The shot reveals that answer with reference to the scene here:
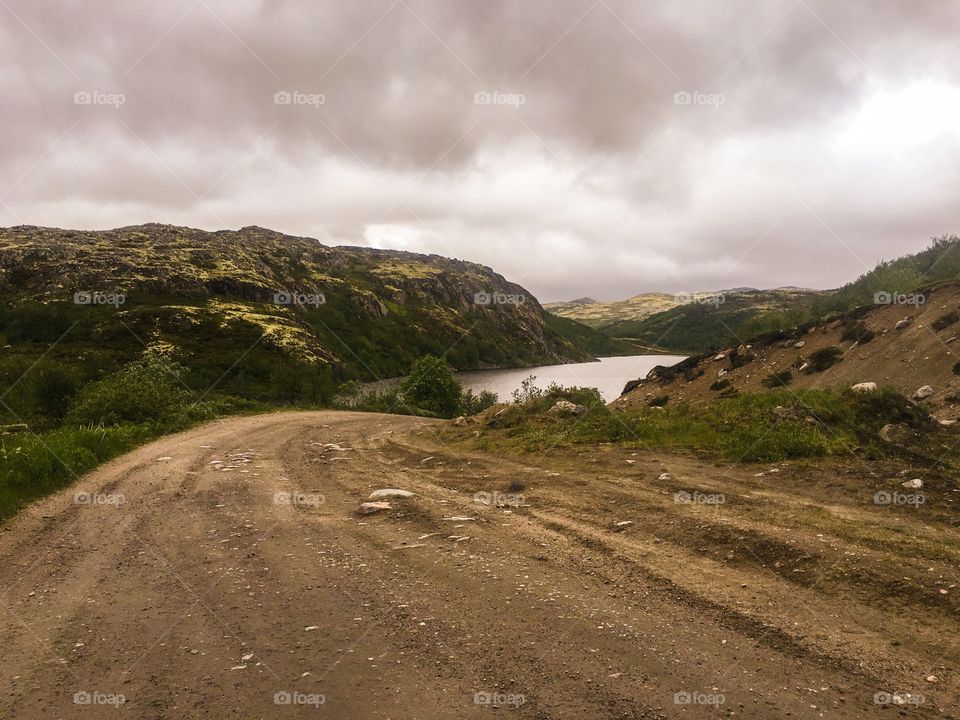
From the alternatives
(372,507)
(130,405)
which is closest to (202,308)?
(130,405)

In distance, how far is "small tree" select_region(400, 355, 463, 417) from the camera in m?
47.6

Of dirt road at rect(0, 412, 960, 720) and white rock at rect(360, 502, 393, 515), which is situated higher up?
white rock at rect(360, 502, 393, 515)

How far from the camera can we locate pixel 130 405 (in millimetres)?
22328

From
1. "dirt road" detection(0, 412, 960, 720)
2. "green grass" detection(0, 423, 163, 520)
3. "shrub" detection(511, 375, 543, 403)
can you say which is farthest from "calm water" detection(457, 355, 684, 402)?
"dirt road" detection(0, 412, 960, 720)

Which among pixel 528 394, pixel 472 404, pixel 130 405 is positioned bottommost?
pixel 472 404

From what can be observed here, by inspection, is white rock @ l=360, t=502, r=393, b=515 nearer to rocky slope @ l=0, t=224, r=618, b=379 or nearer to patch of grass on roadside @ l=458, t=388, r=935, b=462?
patch of grass on roadside @ l=458, t=388, r=935, b=462

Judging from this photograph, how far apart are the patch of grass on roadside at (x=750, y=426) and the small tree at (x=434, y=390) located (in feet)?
104

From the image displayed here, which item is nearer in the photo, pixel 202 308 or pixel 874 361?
pixel 874 361

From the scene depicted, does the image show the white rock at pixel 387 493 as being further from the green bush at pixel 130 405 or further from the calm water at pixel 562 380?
the calm water at pixel 562 380

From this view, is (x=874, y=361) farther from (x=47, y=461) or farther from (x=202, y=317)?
(x=202, y=317)

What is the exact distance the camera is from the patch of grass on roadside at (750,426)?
34.2ft

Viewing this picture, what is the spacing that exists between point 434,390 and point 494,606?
142 ft

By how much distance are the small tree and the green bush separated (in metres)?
22.4

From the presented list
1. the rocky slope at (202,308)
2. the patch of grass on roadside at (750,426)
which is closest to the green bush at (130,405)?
the patch of grass on roadside at (750,426)
